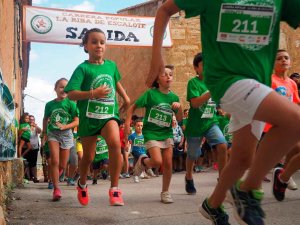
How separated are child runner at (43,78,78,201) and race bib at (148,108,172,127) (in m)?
1.17

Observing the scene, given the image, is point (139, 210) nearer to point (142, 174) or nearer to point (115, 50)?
point (142, 174)

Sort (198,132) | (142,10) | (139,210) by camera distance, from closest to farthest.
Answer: (139,210) < (198,132) < (142,10)

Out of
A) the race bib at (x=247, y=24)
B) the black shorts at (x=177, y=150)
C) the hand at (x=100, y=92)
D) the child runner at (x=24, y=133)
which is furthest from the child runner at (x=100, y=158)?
the race bib at (x=247, y=24)

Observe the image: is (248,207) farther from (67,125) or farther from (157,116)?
(67,125)

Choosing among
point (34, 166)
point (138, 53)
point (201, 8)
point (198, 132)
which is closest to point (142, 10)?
point (138, 53)

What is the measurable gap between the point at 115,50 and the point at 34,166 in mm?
9055

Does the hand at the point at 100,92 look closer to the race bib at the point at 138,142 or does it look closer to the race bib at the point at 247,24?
the race bib at the point at 247,24

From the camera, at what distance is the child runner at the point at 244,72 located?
2371 millimetres

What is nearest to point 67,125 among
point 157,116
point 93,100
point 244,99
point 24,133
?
point 157,116

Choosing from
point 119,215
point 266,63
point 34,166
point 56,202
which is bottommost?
point 34,166

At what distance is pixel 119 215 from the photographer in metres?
3.94

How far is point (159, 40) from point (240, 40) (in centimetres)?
47

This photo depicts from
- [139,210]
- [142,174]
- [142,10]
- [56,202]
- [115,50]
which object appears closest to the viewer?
[139,210]

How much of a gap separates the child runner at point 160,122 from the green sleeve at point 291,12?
264 cm
